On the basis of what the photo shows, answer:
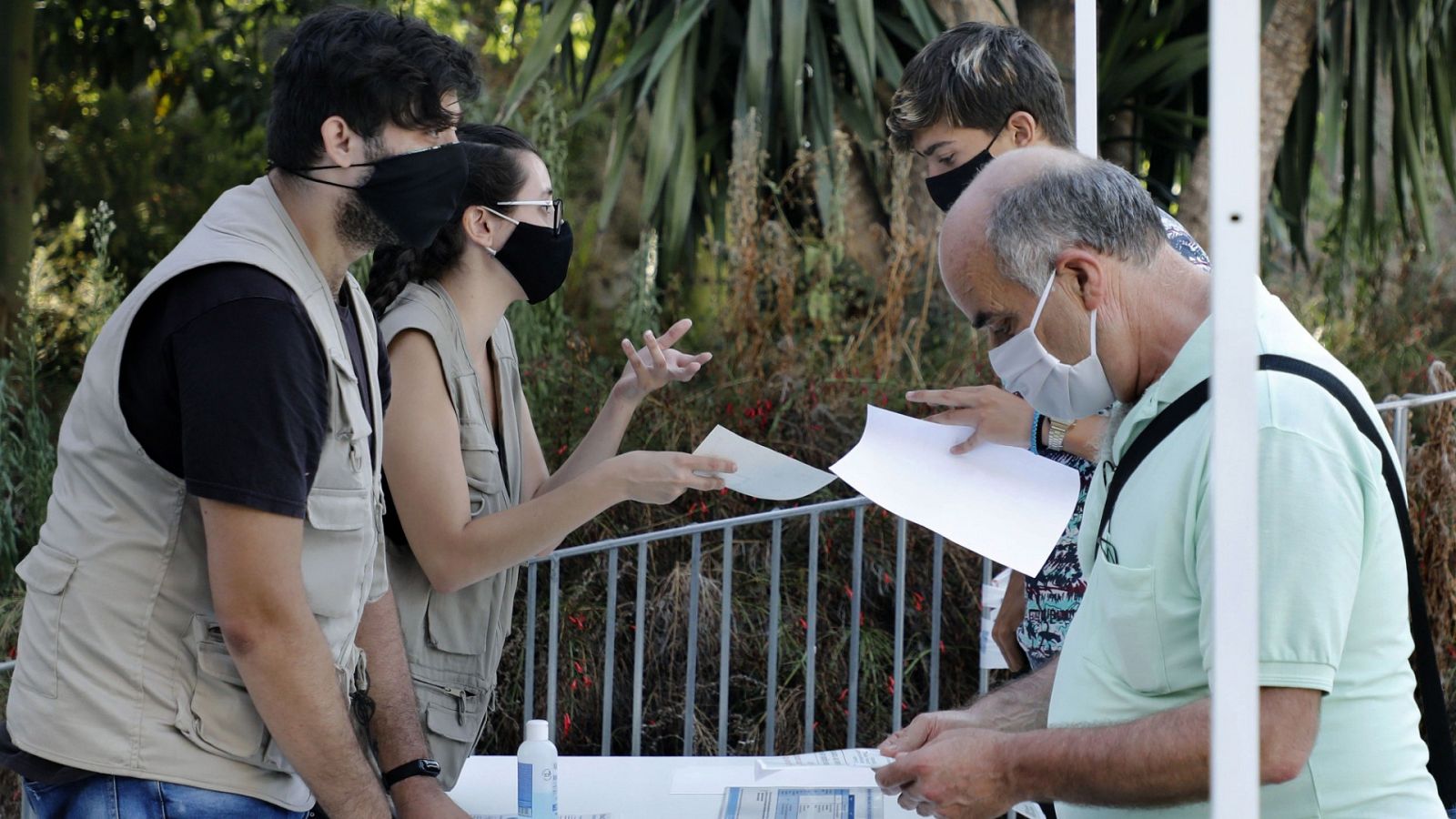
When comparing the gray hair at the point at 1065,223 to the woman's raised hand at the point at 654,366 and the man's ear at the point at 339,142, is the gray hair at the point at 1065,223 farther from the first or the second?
the woman's raised hand at the point at 654,366

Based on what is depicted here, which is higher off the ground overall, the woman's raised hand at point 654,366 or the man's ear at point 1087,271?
the man's ear at point 1087,271

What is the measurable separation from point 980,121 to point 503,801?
66.3 inches

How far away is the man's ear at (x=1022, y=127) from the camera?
9.10ft

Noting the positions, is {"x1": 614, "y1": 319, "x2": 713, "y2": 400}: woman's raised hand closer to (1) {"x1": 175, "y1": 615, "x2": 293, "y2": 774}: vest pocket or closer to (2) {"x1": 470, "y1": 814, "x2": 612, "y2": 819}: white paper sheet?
(2) {"x1": 470, "y1": 814, "x2": 612, "y2": 819}: white paper sheet

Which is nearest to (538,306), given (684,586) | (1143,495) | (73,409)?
(684,586)

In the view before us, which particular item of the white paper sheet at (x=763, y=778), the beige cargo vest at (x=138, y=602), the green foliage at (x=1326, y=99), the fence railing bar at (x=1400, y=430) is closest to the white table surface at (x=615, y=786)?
the white paper sheet at (x=763, y=778)

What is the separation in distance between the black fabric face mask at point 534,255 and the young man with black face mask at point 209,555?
0.78m

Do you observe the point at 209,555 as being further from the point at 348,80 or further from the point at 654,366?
the point at 654,366

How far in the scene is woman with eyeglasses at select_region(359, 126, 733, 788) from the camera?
245cm

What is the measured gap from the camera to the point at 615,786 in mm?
2914

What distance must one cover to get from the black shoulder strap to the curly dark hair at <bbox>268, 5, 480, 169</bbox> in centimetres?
118

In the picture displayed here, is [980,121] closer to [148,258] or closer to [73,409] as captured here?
[73,409]

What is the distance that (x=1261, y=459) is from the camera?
152 centimetres

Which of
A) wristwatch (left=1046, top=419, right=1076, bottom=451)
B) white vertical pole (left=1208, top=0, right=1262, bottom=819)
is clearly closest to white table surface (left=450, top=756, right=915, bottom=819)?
wristwatch (left=1046, top=419, right=1076, bottom=451)
